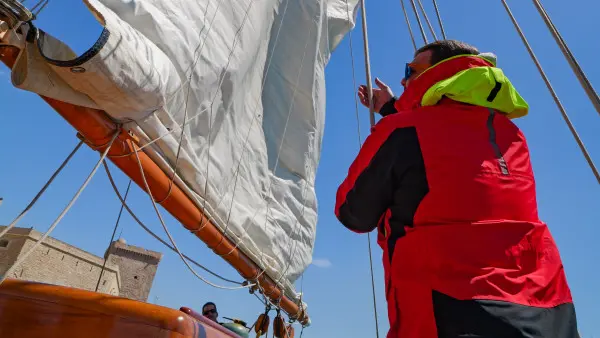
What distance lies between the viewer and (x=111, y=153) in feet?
4.91

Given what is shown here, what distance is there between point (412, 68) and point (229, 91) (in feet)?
3.92

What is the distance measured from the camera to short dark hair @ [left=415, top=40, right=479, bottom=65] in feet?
3.28

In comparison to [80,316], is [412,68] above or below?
above

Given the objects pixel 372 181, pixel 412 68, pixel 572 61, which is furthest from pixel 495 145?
pixel 572 61

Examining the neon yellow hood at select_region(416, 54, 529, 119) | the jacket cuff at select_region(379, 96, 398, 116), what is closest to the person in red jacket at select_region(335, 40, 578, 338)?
the neon yellow hood at select_region(416, 54, 529, 119)

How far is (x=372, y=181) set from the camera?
0.82m

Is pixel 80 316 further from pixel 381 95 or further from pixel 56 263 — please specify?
pixel 56 263

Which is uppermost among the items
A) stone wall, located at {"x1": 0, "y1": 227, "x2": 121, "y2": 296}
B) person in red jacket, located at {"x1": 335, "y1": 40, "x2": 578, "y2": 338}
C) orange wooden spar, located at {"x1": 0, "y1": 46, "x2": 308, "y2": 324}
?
stone wall, located at {"x1": 0, "y1": 227, "x2": 121, "y2": 296}

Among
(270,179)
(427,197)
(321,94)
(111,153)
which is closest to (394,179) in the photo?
(427,197)

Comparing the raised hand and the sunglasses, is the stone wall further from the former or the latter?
the sunglasses

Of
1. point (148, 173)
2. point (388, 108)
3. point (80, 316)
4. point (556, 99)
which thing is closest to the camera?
point (80, 316)

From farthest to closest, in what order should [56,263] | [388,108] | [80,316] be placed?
[56,263], [388,108], [80,316]

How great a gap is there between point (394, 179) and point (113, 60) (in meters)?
0.80

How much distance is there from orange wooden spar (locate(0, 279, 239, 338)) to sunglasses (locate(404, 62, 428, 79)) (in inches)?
31.2
